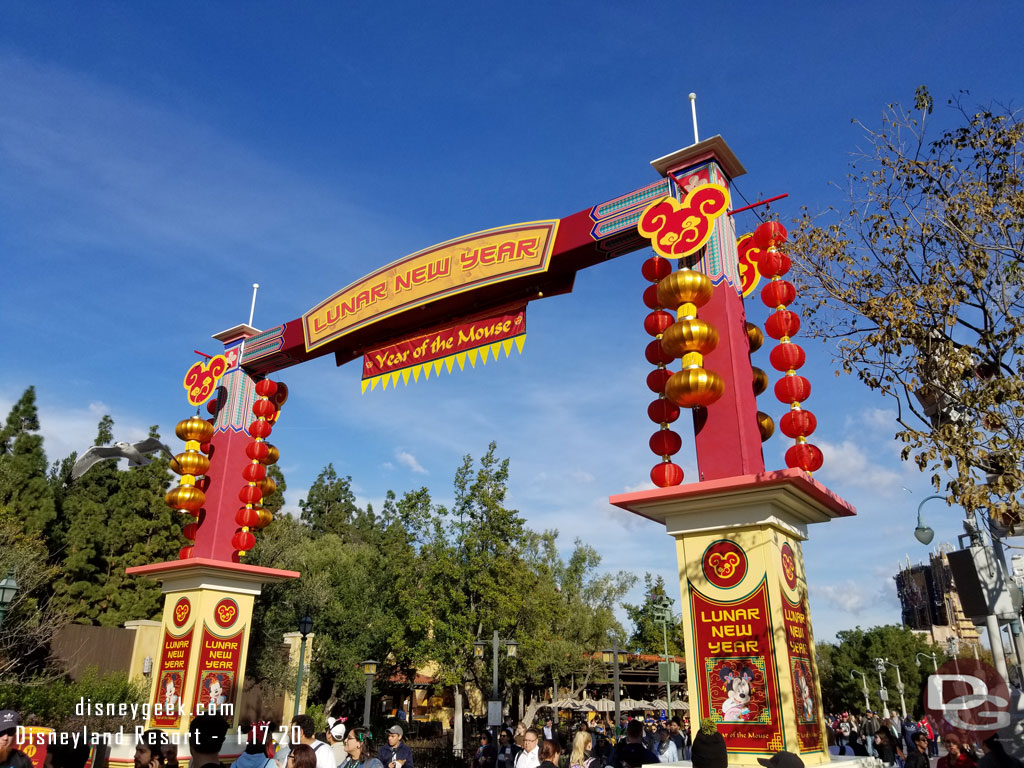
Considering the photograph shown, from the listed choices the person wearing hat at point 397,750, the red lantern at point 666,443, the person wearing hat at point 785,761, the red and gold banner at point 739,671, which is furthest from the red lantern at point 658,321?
the person wearing hat at point 397,750

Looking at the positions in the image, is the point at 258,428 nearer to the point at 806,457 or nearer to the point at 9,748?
the point at 9,748

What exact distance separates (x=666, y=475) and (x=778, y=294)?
2538 mm

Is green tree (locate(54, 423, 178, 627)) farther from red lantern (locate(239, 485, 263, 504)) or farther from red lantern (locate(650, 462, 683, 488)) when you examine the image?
red lantern (locate(650, 462, 683, 488))

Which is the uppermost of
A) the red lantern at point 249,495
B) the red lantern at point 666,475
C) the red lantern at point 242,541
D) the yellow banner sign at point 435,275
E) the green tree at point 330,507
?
the green tree at point 330,507

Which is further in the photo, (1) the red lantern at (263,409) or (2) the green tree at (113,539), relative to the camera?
(2) the green tree at (113,539)

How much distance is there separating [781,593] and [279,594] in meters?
23.2

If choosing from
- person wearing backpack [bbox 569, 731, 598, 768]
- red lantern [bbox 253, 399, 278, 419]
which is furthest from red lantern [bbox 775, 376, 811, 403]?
red lantern [bbox 253, 399, 278, 419]

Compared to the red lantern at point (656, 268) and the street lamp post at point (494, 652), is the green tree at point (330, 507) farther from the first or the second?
the red lantern at point (656, 268)

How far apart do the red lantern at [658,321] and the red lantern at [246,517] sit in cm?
854

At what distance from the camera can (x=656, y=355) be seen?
29.9 feet

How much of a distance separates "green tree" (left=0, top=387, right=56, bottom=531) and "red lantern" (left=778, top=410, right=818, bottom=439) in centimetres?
2495

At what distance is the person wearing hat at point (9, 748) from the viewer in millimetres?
5441

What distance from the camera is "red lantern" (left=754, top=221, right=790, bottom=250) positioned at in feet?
28.8

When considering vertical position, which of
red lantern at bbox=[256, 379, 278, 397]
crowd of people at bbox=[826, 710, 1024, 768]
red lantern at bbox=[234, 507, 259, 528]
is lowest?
crowd of people at bbox=[826, 710, 1024, 768]
